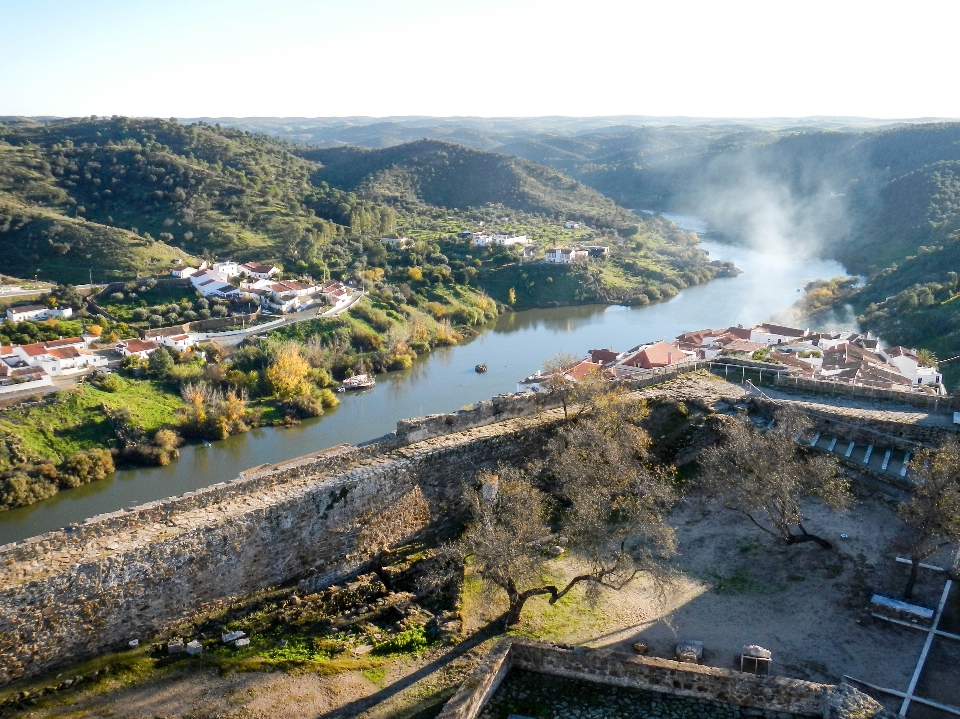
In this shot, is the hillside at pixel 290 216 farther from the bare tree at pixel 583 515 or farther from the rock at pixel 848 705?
the rock at pixel 848 705

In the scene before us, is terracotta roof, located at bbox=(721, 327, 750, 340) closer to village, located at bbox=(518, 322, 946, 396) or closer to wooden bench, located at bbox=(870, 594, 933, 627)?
village, located at bbox=(518, 322, 946, 396)

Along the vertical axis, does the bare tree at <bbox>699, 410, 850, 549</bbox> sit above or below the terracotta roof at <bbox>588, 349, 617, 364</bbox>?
above

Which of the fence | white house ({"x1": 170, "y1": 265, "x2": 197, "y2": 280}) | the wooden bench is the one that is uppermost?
the fence

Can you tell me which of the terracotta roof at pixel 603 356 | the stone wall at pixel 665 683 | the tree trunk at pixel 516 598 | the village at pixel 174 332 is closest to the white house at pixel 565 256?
the village at pixel 174 332

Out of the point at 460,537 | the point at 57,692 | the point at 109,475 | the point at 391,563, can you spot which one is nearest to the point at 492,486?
the point at 460,537

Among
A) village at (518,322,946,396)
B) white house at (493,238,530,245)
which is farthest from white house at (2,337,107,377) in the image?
A: white house at (493,238,530,245)

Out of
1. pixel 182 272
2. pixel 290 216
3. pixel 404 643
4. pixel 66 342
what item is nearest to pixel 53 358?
pixel 66 342

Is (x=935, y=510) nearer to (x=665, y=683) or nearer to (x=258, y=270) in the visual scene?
(x=665, y=683)

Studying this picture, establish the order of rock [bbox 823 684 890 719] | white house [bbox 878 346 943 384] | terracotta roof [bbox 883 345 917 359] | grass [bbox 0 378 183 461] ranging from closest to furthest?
rock [bbox 823 684 890 719] → grass [bbox 0 378 183 461] → white house [bbox 878 346 943 384] → terracotta roof [bbox 883 345 917 359]
